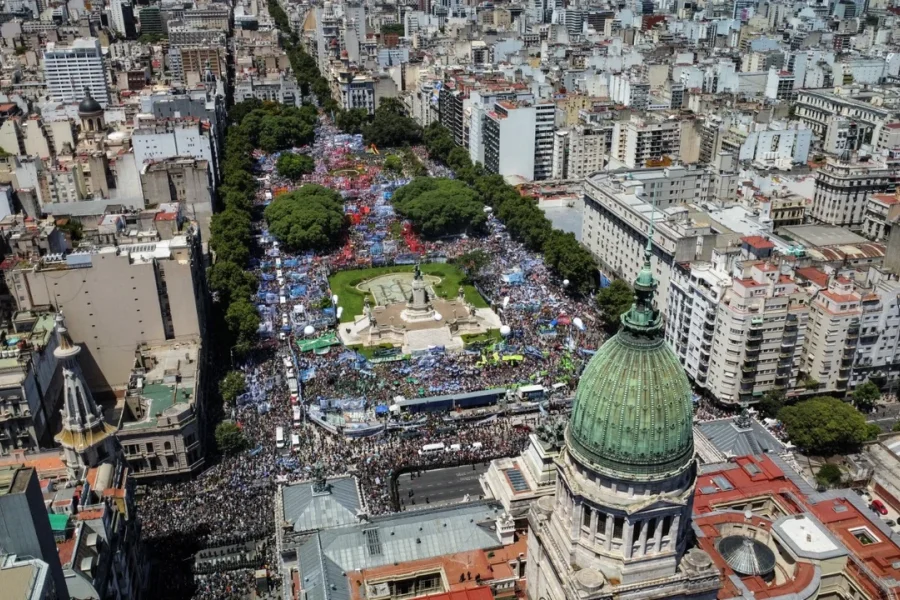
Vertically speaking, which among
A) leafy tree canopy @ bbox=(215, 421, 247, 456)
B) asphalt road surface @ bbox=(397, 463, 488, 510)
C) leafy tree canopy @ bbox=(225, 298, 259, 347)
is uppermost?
leafy tree canopy @ bbox=(225, 298, 259, 347)

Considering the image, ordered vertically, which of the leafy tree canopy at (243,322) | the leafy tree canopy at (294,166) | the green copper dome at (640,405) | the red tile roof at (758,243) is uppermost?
the green copper dome at (640,405)

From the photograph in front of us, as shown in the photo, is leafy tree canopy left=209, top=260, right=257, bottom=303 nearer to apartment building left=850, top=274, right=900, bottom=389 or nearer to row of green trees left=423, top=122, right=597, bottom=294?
row of green trees left=423, top=122, right=597, bottom=294

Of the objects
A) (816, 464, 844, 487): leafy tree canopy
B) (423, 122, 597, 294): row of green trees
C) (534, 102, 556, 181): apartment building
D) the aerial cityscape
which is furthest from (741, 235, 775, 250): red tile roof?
(534, 102, 556, 181): apartment building

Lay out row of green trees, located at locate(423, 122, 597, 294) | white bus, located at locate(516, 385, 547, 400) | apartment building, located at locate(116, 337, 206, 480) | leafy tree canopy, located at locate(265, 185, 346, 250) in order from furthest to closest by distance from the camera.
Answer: leafy tree canopy, located at locate(265, 185, 346, 250)
row of green trees, located at locate(423, 122, 597, 294)
white bus, located at locate(516, 385, 547, 400)
apartment building, located at locate(116, 337, 206, 480)

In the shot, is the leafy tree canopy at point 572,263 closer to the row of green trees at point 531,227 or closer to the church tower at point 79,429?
the row of green trees at point 531,227

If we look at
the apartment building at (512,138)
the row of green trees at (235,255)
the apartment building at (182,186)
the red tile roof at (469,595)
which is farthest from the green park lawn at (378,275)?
the red tile roof at (469,595)

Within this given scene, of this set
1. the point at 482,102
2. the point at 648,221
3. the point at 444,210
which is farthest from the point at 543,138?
the point at 648,221
